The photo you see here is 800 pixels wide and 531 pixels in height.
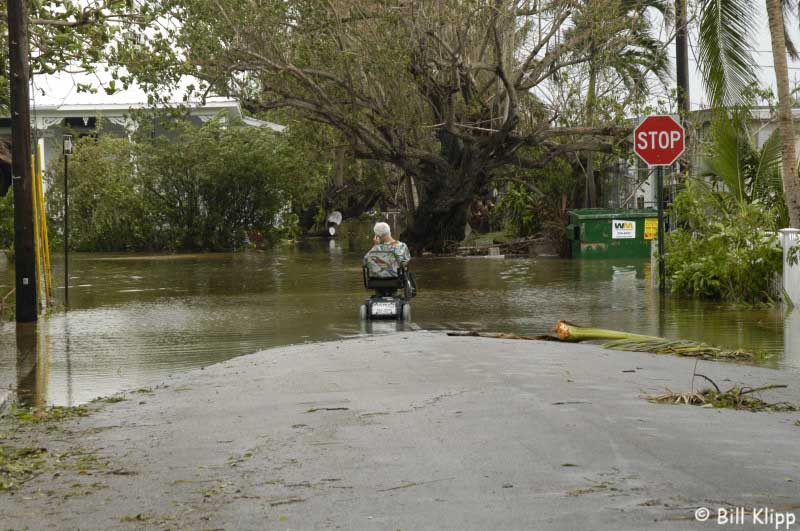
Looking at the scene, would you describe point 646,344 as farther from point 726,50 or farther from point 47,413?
point 726,50

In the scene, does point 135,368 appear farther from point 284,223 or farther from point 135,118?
point 284,223

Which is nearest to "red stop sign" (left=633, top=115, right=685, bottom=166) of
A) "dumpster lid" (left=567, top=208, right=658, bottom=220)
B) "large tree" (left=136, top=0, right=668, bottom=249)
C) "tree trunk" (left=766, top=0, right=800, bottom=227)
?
"tree trunk" (left=766, top=0, right=800, bottom=227)

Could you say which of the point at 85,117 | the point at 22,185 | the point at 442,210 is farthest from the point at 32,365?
the point at 85,117

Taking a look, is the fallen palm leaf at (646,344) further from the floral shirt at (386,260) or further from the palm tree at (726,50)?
the palm tree at (726,50)

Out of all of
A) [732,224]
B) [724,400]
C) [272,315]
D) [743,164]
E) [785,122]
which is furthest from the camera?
[743,164]

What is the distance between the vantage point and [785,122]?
16.7 metres

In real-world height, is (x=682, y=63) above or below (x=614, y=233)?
above

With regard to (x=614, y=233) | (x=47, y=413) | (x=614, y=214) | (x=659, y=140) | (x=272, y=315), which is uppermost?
(x=659, y=140)

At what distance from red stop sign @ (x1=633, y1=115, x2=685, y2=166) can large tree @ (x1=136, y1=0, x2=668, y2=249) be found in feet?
16.9

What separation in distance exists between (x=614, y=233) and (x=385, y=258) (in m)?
15.1

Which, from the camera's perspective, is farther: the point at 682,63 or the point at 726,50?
the point at 682,63

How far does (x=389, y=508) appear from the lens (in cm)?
506

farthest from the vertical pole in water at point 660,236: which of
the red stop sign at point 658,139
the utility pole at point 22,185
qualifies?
the utility pole at point 22,185

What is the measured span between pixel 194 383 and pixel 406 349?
2379 mm
